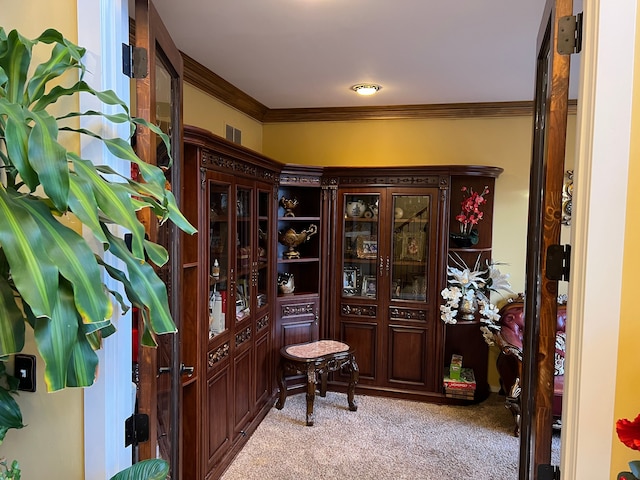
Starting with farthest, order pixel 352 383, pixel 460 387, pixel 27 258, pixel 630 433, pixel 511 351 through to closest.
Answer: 1. pixel 460 387
2. pixel 352 383
3. pixel 511 351
4. pixel 630 433
5. pixel 27 258

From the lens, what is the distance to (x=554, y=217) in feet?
3.47

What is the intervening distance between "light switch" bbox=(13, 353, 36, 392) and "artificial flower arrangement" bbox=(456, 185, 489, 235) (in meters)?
3.33

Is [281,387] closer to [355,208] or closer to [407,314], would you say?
[407,314]

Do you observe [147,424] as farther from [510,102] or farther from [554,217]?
[510,102]

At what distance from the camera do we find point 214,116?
3.24 m

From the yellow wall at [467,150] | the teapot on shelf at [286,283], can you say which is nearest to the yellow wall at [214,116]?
the yellow wall at [467,150]

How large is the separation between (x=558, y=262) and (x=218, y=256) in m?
1.97

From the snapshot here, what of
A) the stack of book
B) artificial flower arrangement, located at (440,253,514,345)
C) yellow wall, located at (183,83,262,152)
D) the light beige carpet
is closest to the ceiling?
yellow wall, located at (183,83,262,152)

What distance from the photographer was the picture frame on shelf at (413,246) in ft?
12.0

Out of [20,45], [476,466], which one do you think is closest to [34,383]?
[20,45]

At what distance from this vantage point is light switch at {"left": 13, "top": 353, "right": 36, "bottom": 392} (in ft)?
3.70

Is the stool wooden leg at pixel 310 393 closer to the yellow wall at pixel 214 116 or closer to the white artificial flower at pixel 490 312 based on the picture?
the white artificial flower at pixel 490 312

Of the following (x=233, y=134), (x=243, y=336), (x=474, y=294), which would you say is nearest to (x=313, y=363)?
(x=243, y=336)

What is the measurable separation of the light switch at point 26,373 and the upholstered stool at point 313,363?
229 cm
